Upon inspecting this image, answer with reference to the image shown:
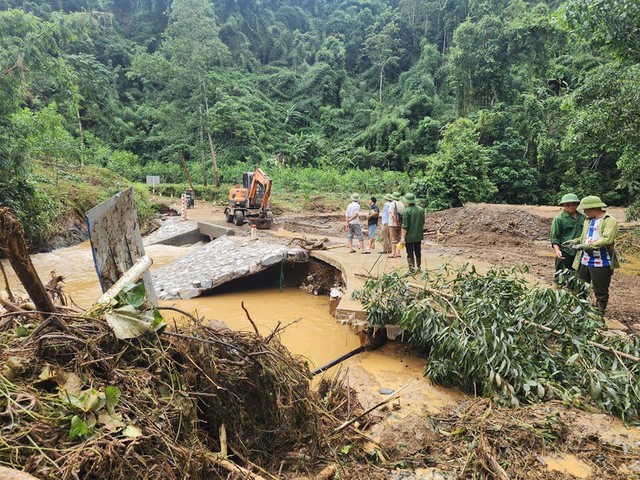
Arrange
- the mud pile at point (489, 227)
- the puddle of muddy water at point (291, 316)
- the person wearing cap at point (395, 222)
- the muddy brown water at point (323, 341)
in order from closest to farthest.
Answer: the muddy brown water at point (323, 341) < the puddle of muddy water at point (291, 316) < the person wearing cap at point (395, 222) < the mud pile at point (489, 227)

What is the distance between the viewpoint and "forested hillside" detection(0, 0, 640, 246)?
9.06 m

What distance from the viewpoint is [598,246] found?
468 cm

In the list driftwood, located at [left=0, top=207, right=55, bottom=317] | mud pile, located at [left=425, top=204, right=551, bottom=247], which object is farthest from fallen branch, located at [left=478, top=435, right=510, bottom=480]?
mud pile, located at [left=425, top=204, right=551, bottom=247]

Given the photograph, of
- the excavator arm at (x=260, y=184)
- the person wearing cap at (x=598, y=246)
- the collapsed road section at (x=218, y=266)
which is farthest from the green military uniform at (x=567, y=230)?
the excavator arm at (x=260, y=184)

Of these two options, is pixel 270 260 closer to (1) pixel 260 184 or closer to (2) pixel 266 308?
(2) pixel 266 308

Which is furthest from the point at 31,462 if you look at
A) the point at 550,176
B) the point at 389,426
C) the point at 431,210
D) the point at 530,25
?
the point at 530,25

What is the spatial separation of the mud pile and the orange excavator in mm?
6326

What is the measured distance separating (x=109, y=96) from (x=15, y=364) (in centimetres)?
4346

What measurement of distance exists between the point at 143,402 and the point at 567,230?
18.4 feet

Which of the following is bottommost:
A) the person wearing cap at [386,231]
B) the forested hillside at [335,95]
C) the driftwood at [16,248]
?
the person wearing cap at [386,231]

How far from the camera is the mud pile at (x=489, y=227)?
12.6 m

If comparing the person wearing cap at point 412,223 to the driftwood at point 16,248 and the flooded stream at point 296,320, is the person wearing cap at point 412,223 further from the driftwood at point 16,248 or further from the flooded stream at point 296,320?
the driftwood at point 16,248

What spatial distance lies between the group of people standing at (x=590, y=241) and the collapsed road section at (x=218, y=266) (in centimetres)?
580

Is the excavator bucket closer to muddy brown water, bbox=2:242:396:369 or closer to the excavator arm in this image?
the excavator arm
